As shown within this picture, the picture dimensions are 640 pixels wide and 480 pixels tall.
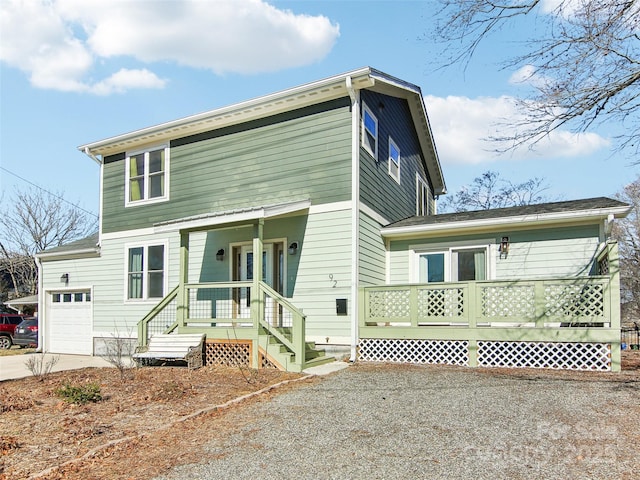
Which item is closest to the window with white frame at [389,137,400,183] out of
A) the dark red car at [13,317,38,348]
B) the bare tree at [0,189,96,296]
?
the dark red car at [13,317,38,348]

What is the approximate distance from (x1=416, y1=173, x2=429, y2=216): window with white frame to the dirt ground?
Result: 26.9 ft

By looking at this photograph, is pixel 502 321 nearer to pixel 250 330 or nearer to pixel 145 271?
pixel 250 330

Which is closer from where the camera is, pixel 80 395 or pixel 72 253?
pixel 80 395

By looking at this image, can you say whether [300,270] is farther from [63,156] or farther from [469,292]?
[63,156]

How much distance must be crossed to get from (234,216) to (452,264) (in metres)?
5.27

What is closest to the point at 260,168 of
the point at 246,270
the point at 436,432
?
the point at 246,270

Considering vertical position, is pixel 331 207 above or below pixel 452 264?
above

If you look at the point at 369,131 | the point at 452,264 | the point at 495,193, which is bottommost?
the point at 452,264

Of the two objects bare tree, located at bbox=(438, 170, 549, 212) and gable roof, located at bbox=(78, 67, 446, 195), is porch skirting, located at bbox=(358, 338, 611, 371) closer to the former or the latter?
gable roof, located at bbox=(78, 67, 446, 195)

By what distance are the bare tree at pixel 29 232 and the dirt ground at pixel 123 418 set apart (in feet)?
92.8

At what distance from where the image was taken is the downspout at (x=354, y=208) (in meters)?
10.3

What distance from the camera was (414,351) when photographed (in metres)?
10.2

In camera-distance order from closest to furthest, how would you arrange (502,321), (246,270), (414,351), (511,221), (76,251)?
(502,321) < (414,351) < (511,221) < (246,270) < (76,251)

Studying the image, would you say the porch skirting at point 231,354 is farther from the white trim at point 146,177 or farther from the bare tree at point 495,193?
the bare tree at point 495,193
